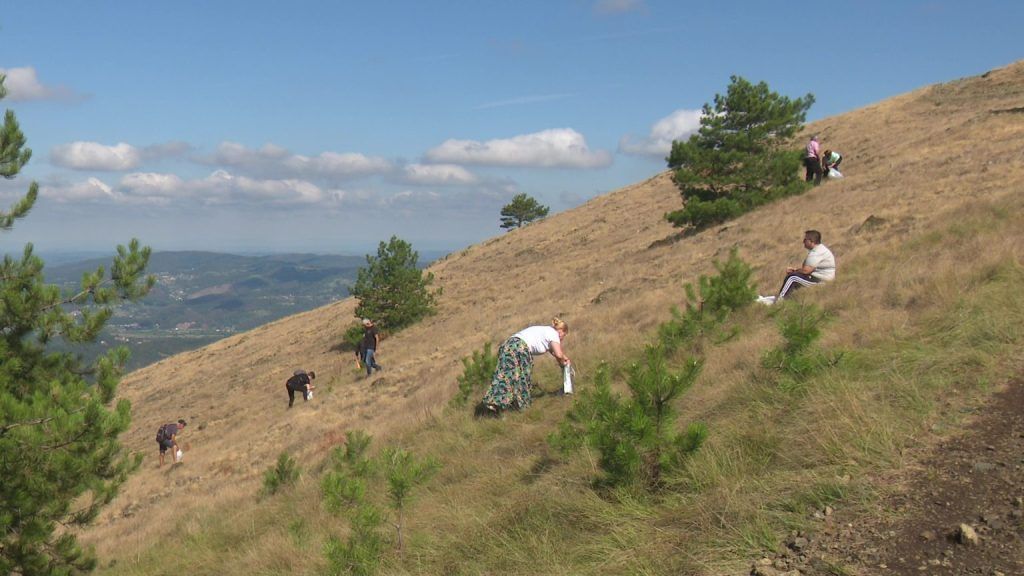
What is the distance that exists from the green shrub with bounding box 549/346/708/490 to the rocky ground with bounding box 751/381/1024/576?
1.05 m

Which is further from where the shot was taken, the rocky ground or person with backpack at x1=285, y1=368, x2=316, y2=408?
person with backpack at x1=285, y1=368, x2=316, y2=408

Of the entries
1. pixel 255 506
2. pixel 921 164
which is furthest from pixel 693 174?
pixel 255 506

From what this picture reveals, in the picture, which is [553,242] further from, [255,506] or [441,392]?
[255,506]

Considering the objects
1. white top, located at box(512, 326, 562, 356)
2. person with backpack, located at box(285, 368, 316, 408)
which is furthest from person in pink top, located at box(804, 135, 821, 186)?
person with backpack, located at box(285, 368, 316, 408)

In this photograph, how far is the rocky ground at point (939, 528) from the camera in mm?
2872

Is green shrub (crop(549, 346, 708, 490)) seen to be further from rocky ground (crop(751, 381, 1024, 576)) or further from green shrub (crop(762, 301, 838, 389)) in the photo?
green shrub (crop(762, 301, 838, 389))

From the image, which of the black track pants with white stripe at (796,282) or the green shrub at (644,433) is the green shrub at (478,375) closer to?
the black track pants with white stripe at (796,282)

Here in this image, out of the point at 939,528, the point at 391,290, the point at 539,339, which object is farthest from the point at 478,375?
the point at 391,290

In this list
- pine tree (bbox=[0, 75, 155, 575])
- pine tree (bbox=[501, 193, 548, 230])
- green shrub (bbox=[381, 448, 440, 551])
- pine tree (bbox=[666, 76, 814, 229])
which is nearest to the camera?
green shrub (bbox=[381, 448, 440, 551])

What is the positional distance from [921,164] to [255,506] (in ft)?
69.8

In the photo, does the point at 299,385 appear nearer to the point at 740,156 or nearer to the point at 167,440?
the point at 167,440

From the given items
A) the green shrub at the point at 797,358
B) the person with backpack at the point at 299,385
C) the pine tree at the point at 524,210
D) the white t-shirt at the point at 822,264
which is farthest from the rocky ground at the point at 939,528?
the pine tree at the point at 524,210

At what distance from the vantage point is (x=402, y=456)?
495 centimetres

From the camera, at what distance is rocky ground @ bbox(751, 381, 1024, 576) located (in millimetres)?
2872
